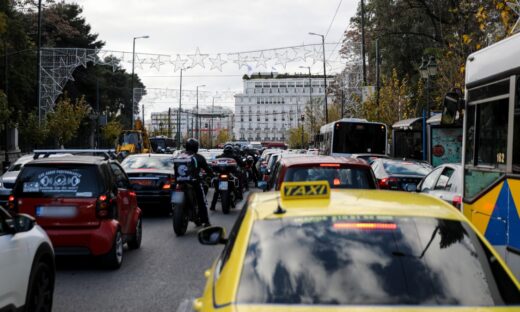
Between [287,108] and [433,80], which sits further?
[287,108]

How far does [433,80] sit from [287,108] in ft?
409

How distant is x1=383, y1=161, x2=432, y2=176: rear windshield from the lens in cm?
1662

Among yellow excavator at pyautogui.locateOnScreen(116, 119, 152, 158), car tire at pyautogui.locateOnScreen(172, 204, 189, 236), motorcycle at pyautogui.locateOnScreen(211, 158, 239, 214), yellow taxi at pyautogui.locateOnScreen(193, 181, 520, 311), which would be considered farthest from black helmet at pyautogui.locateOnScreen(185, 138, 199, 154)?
yellow excavator at pyautogui.locateOnScreen(116, 119, 152, 158)

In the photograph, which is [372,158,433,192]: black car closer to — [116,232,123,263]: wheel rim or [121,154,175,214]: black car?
[121,154,175,214]: black car

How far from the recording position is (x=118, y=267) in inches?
370

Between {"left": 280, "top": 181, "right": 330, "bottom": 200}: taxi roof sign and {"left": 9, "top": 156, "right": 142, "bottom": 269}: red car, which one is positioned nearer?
{"left": 280, "top": 181, "right": 330, "bottom": 200}: taxi roof sign

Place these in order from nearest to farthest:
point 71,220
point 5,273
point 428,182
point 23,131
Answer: point 5,273 → point 71,220 → point 428,182 → point 23,131

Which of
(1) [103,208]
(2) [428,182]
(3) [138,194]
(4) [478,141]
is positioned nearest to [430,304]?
(4) [478,141]

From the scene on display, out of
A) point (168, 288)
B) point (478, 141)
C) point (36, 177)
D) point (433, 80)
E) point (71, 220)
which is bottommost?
point (168, 288)

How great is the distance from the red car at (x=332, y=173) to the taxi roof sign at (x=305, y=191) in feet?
15.5

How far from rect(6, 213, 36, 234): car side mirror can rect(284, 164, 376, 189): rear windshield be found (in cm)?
383

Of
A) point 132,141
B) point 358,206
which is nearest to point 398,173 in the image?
point 358,206

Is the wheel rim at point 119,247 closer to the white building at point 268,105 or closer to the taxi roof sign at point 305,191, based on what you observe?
the taxi roof sign at point 305,191

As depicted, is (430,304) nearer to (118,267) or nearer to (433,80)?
(118,267)
